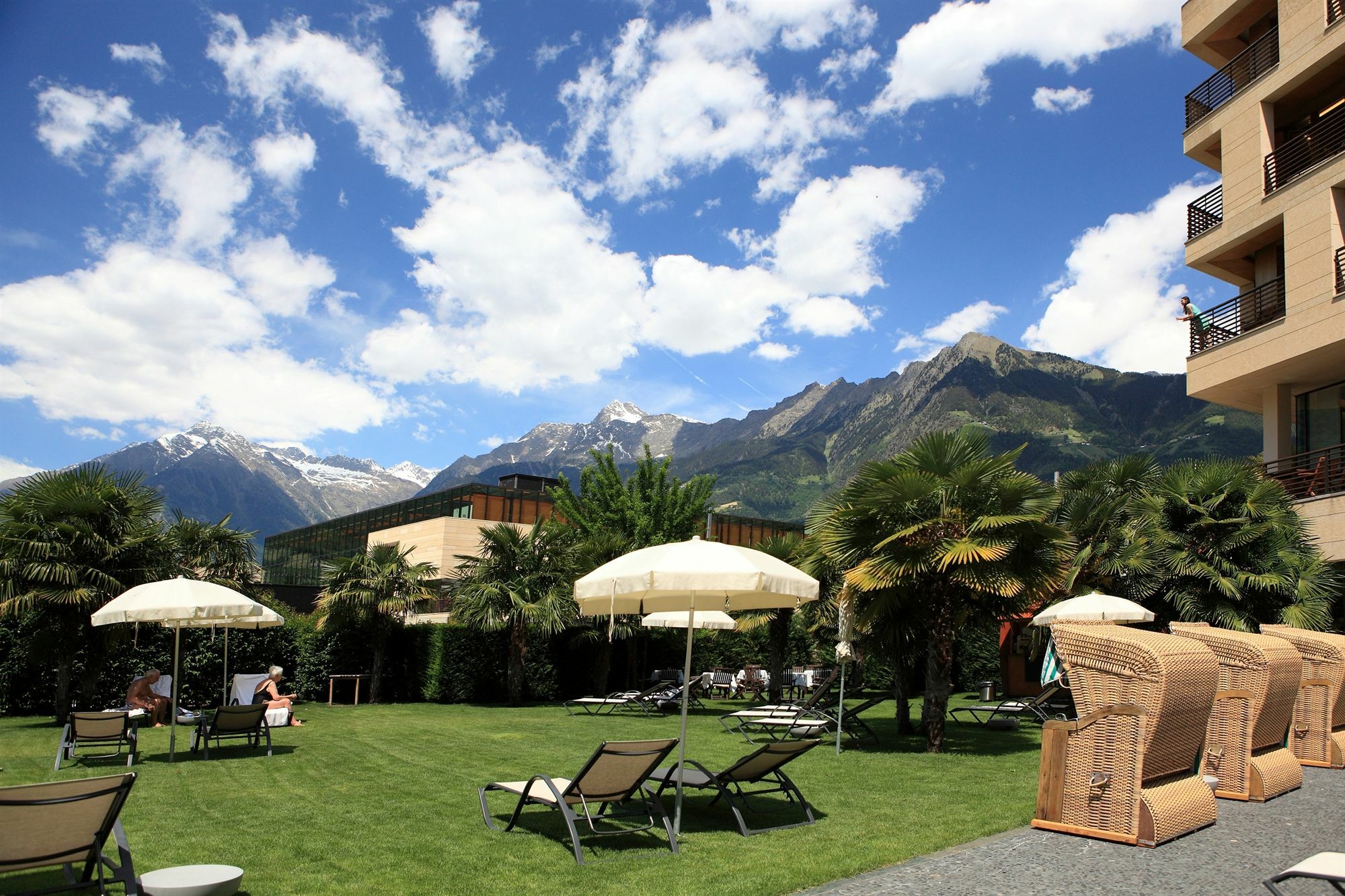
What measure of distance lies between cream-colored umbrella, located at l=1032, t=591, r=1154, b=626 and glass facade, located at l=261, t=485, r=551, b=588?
61.8 ft

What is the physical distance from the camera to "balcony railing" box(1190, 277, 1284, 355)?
752 inches

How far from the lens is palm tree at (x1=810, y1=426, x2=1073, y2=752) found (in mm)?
11500

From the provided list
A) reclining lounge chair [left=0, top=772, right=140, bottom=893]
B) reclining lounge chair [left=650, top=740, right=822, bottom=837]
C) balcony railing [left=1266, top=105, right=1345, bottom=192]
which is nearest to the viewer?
reclining lounge chair [left=0, top=772, right=140, bottom=893]

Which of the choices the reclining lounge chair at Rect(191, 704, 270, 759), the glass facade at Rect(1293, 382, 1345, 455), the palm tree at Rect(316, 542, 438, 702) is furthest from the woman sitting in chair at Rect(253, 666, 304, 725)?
the glass facade at Rect(1293, 382, 1345, 455)

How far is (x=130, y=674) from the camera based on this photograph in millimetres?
16500

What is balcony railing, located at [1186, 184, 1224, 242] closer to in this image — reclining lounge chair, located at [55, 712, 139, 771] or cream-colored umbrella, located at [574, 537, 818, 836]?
cream-colored umbrella, located at [574, 537, 818, 836]

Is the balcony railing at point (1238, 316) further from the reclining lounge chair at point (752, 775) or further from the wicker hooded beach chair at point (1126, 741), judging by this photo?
the reclining lounge chair at point (752, 775)

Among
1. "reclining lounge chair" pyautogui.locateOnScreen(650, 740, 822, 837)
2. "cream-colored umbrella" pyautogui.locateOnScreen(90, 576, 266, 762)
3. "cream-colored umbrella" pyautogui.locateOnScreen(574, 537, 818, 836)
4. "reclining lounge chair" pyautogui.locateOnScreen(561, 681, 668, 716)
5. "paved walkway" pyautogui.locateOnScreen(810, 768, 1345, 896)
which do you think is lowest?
"reclining lounge chair" pyautogui.locateOnScreen(561, 681, 668, 716)

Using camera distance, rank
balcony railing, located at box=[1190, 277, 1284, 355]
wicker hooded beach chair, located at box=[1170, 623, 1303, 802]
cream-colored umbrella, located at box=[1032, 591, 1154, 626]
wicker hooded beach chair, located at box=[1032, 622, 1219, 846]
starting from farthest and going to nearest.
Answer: balcony railing, located at box=[1190, 277, 1284, 355] → cream-colored umbrella, located at box=[1032, 591, 1154, 626] → wicker hooded beach chair, located at box=[1170, 623, 1303, 802] → wicker hooded beach chair, located at box=[1032, 622, 1219, 846]

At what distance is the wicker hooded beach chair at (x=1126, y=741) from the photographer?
610cm

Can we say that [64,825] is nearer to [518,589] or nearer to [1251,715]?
[1251,715]

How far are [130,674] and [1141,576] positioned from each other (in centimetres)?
1809

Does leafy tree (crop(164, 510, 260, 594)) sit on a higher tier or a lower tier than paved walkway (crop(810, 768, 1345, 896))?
higher

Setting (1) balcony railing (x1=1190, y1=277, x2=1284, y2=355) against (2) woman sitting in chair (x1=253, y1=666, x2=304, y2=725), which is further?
(1) balcony railing (x1=1190, y1=277, x2=1284, y2=355)
